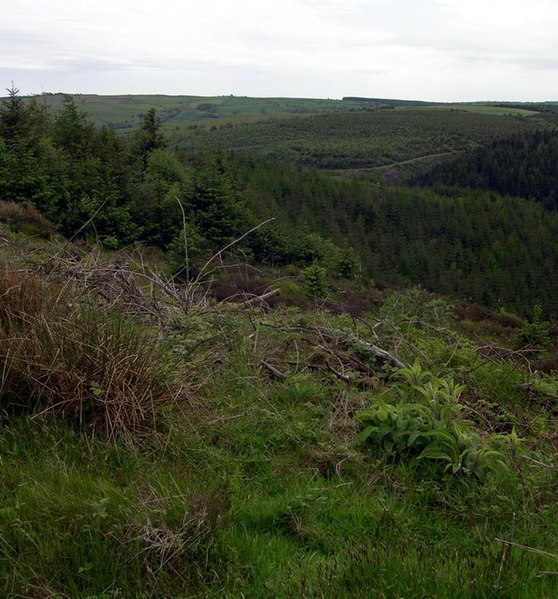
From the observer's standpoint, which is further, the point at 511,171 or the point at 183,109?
the point at 183,109

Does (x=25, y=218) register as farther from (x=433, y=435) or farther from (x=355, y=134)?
(x=355, y=134)

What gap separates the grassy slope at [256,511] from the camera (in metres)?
1.92

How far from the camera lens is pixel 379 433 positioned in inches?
119

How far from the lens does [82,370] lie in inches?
112

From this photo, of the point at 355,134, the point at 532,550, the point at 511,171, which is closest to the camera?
the point at 532,550

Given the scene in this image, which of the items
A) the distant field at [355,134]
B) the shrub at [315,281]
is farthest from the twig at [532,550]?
the distant field at [355,134]

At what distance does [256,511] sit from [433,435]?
1050 mm

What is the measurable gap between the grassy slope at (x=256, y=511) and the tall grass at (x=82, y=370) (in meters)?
0.11

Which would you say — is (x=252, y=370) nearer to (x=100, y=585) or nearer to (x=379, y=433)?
(x=379, y=433)

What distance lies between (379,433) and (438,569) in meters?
1.09

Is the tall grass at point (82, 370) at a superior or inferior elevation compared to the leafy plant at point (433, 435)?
superior

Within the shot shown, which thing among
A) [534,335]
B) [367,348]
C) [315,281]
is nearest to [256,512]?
[367,348]

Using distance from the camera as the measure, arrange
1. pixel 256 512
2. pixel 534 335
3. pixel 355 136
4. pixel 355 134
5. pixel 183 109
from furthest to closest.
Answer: pixel 183 109
pixel 355 134
pixel 355 136
pixel 534 335
pixel 256 512

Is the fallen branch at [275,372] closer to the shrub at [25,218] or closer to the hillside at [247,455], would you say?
the hillside at [247,455]
